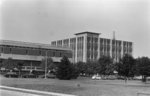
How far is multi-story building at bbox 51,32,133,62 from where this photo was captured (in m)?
149

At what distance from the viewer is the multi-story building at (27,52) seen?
11750cm

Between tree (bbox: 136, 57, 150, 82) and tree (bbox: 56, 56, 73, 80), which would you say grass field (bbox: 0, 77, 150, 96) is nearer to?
tree (bbox: 136, 57, 150, 82)

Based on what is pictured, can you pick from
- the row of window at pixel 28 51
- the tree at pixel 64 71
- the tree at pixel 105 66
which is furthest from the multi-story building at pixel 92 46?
the tree at pixel 64 71

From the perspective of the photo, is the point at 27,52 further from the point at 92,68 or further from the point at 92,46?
the point at 92,46

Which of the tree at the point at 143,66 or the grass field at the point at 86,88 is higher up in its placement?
the tree at the point at 143,66

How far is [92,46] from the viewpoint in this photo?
152 m

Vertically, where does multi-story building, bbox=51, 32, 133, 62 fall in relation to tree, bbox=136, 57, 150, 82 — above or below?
above

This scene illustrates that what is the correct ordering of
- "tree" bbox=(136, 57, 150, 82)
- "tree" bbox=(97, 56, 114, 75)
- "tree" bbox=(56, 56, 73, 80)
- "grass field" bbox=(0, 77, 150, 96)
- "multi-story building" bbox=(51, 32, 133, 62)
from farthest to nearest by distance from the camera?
"multi-story building" bbox=(51, 32, 133, 62) < "tree" bbox=(97, 56, 114, 75) < "tree" bbox=(56, 56, 73, 80) < "tree" bbox=(136, 57, 150, 82) < "grass field" bbox=(0, 77, 150, 96)

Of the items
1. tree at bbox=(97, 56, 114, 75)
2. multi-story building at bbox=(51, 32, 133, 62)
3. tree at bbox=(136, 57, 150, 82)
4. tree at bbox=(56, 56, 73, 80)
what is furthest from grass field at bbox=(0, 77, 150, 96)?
multi-story building at bbox=(51, 32, 133, 62)

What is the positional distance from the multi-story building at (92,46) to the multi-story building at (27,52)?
61.1 ft

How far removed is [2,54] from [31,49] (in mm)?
16646

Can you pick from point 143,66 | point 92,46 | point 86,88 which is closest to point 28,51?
point 92,46

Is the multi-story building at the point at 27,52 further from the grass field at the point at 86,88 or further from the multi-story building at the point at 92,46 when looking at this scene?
the grass field at the point at 86,88

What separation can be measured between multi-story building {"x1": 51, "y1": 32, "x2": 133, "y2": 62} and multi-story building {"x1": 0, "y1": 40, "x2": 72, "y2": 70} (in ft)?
61.1
